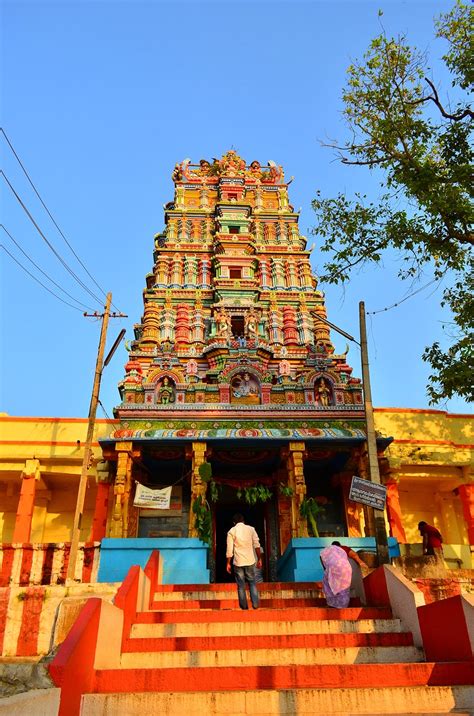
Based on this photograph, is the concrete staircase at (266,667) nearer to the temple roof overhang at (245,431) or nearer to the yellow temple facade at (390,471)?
the temple roof overhang at (245,431)

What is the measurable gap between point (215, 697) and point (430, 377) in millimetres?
9027

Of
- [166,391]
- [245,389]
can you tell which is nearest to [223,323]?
[245,389]

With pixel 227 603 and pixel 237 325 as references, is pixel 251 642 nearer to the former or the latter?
pixel 227 603

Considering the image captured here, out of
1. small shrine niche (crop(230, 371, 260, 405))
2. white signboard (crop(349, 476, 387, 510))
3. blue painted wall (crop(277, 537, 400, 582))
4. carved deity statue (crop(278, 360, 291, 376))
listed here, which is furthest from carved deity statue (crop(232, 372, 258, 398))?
white signboard (crop(349, 476, 387, 510))

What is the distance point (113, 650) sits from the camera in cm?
563

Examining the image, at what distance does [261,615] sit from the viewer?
6930mm

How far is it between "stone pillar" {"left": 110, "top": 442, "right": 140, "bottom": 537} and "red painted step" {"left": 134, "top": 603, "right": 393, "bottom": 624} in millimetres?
6635

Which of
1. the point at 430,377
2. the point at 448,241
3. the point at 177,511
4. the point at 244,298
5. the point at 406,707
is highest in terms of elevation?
the point at 244,298

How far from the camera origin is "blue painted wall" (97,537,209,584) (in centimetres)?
1041

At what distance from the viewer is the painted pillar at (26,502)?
51.8 feet

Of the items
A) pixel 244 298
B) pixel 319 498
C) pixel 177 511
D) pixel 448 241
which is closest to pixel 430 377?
pixel 448 241

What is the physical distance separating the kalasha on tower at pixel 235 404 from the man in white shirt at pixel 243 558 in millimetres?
3127

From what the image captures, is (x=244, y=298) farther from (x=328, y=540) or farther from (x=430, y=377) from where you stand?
(x=328, y=540)

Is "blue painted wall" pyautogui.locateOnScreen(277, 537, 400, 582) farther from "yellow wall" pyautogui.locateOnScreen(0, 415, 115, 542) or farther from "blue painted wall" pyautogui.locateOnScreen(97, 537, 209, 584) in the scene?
"yellow wall" pyautogui.locateOnScreen(0, 415, 115, 542)
